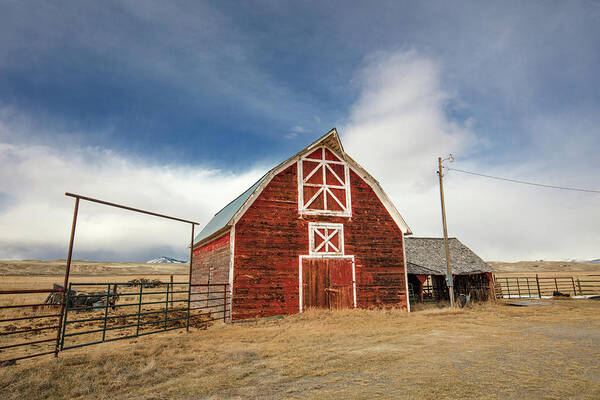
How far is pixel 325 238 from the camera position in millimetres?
14211

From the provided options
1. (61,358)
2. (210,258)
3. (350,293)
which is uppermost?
(210,258)

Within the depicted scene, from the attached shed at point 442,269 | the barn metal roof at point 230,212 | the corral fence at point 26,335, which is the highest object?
the barn metal roof at point 230,212

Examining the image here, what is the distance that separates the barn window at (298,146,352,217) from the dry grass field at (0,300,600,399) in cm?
572

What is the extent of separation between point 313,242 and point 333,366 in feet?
25.8

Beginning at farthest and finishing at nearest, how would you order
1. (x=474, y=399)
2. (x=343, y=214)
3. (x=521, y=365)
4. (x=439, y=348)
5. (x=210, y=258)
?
(x=210, y=258) → (x=343, y=214) → (x=439, y=348) → (x=521, y=365) → (x=474, y=399)

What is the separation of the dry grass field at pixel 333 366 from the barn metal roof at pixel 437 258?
1014 centimetres

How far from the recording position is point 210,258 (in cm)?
1659

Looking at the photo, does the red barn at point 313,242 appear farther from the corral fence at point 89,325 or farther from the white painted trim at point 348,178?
the corral fence at point 89,325

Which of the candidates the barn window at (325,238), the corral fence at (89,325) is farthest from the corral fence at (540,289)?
the corral fence at (89,325)

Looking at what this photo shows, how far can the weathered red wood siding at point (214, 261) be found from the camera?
13.5m

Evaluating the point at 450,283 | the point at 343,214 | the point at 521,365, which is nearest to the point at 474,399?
the point at 521,365

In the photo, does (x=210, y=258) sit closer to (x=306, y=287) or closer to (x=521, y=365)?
(x=306, y=287)

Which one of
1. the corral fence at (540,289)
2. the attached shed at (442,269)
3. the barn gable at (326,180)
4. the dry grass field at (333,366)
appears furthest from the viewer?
the corral fence at (540,289)

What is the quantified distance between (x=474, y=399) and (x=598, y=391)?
1.86 metres
